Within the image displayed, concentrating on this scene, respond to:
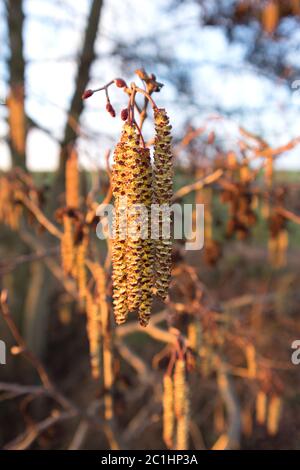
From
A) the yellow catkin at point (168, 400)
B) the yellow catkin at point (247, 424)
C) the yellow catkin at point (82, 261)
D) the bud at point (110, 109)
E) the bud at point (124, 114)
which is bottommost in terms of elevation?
the yellow catkin at point (247, 424)

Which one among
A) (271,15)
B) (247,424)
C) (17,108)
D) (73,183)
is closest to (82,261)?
(73,183)

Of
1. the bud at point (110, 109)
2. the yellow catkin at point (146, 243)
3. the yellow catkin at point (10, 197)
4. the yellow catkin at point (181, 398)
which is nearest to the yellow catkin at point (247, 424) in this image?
the yellow catkin at point (10, 197)

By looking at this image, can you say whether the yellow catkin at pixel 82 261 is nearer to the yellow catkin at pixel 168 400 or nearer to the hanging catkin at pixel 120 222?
the yellow catkin at pixel 168 400

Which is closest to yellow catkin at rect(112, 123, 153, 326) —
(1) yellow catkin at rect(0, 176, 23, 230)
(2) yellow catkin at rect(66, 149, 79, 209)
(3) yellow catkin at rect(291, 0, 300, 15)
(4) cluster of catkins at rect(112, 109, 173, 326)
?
(4) cluster of catkins at rect(112, 109, 173, 326)

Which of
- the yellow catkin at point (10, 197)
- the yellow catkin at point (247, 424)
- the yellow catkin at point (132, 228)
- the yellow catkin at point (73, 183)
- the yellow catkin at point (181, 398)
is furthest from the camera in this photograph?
the yellow catkin at point (247, 424)

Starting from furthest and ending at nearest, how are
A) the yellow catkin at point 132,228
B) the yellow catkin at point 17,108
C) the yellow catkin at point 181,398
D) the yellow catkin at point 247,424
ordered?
the yellow catkin at point 247,424 → the yellow catkin at point 17,108 → the yellow catkin at point 181,398 → the yellow catkin at point 132,228

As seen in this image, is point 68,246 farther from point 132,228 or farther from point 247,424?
point 247,424

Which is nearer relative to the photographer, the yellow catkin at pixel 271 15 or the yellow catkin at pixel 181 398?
the yellow catkin at pixel 181 398

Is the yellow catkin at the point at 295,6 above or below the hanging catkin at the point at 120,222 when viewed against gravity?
above
